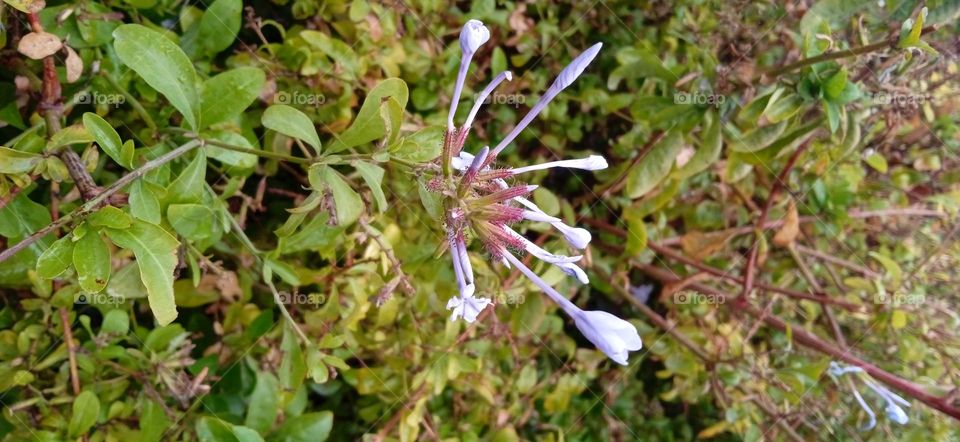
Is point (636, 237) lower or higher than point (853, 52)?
lower

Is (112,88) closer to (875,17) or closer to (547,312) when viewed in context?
(547,312)

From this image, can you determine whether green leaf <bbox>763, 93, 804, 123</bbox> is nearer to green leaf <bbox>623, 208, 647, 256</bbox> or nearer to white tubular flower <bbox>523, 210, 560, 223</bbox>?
green leaf <bbox>623, 208, 647, 256</bbox>

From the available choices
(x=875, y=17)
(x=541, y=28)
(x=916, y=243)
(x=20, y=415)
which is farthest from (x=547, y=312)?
(x=916, y=243)

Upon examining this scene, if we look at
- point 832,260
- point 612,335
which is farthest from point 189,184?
point 832,260

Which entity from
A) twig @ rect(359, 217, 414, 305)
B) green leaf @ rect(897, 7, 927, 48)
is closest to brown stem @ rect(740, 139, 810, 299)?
green leaf @ rect(897, 7, 927, 48)

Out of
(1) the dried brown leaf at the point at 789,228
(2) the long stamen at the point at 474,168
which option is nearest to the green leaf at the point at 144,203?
(2) the long stamen at the point at 474,168

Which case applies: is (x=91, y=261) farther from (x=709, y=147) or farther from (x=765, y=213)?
(x=765, y=213)

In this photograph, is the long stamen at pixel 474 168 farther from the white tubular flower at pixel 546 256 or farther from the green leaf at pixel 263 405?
the green leaf at pixel 263 405
